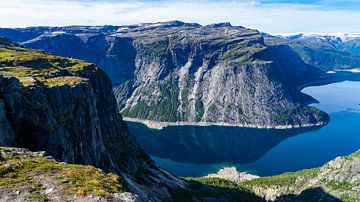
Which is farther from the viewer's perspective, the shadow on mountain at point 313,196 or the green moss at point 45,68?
the shadow on mountain at point 313,196

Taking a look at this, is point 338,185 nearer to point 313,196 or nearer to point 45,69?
point 313,196

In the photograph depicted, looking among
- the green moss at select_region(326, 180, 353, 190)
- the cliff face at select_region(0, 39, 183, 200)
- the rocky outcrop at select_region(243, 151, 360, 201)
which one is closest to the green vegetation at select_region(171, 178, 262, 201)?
the cliff face at select_region(0, 39, 183, 200)

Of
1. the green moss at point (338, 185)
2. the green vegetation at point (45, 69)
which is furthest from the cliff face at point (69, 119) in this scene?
the green moss at point (338, 185)

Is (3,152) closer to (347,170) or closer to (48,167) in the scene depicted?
(48,167)

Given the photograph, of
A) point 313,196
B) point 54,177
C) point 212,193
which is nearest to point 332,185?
point 313,196

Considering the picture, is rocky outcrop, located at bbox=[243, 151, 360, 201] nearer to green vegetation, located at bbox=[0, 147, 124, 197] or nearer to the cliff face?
the cliff face

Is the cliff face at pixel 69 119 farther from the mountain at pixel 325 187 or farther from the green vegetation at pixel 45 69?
the mountain at pixel 325 187
